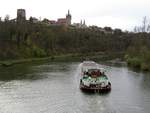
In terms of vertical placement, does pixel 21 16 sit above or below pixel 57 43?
above

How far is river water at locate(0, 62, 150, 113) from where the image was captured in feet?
124

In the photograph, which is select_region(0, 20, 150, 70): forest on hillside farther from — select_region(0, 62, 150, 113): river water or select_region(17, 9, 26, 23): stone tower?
select_region(0, 62, 150, 113): river water

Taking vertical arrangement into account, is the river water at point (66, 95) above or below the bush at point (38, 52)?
below

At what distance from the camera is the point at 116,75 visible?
213ft

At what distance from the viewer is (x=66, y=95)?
45031 millimetres

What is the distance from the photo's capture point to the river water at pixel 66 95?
37719 millimetres

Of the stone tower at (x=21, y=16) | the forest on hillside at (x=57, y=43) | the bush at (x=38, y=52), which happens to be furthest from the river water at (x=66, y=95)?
the stone tower at (x=21, y=16)

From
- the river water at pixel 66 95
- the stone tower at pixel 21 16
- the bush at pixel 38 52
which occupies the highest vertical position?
the stone tower at pixel 21 16

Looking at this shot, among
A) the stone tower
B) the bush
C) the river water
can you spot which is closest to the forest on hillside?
the bush

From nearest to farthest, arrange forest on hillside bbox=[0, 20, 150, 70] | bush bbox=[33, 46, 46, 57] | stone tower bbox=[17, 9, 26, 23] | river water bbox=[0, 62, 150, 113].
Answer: river water bbox=[0, 62, 150, 113] < forest on hillside bbox=[0, 20, 150, 70] < bush bbox=[33, 46, 46, 57] < stone tower bbox=[17, 9, 26, 23]

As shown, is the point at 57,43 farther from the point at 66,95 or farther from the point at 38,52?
the point at 66,95

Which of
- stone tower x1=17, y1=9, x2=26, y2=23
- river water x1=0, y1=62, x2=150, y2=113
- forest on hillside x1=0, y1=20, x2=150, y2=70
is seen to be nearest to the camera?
river water x1=0, y1=62, x2=150, y2=113

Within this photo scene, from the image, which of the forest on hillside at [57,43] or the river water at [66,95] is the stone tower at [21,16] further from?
the river water at [66,95]

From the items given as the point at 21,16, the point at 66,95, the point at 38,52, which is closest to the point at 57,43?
the point at 21,16
